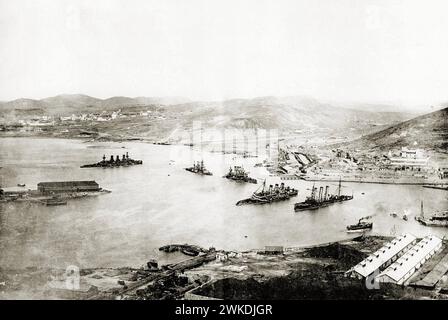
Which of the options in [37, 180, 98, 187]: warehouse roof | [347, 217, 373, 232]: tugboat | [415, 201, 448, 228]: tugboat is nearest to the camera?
[37, 180, 98, 187]: warehouse roof

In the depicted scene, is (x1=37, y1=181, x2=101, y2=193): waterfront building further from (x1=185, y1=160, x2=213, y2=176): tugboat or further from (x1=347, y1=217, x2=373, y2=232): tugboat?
(x1=347, y1=217, x2=373, y2=232): tugboat

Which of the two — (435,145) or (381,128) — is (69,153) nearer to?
(381,128)

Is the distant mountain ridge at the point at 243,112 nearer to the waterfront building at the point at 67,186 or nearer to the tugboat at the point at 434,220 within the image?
the waterfront building at the point at 67,186

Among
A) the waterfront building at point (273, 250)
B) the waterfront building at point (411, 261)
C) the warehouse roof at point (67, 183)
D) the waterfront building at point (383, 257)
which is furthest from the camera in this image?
the warehouse roof at point (67, 183)

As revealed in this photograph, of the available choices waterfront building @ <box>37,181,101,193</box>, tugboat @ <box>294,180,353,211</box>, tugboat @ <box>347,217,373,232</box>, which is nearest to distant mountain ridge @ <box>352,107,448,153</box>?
tugboat @ <box>294,180,353,211</box>

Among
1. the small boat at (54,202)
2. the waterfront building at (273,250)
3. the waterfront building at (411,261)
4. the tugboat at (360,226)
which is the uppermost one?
the small boat at (54,202)

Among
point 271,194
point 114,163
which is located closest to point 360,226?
point 271,194

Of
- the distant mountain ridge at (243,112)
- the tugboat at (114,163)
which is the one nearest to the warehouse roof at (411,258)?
the distant mountain ridge at (243,112)

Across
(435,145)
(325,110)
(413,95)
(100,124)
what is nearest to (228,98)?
(325,110)
